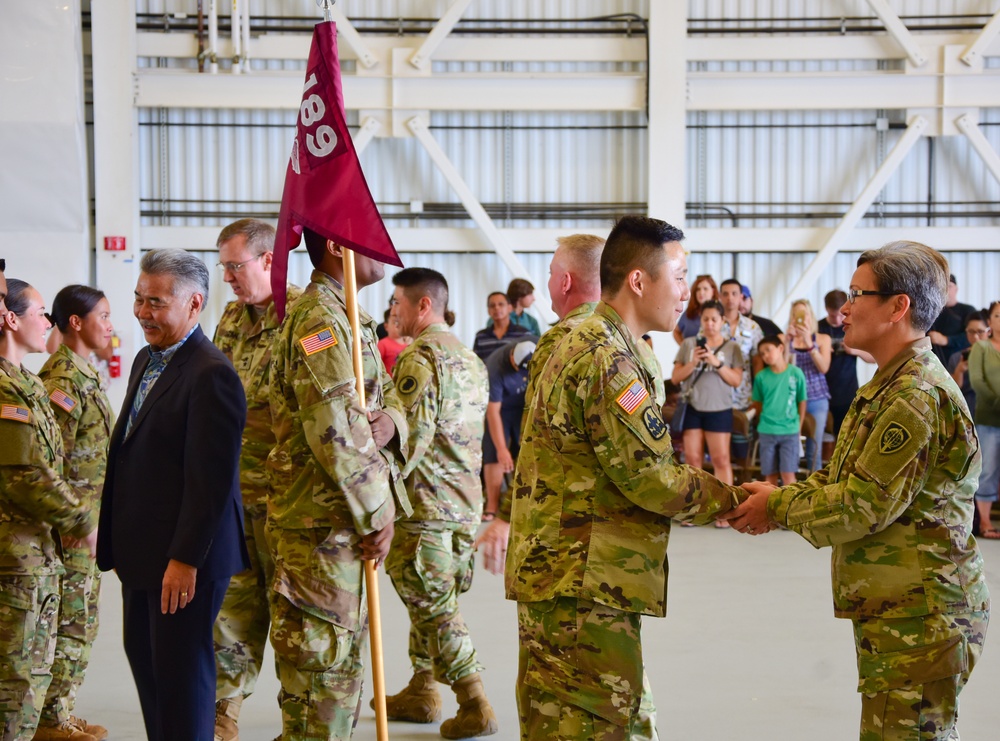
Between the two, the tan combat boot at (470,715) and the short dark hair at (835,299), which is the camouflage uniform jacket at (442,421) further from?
the short dark hair at (835,299)

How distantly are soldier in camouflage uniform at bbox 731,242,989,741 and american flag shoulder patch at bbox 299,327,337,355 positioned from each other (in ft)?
4.21

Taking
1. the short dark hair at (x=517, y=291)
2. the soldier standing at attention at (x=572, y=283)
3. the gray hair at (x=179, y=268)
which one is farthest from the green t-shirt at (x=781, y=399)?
the gray hair at (x=179, y=268)

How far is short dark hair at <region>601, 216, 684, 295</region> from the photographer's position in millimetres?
2650

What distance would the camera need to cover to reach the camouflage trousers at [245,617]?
144 inches

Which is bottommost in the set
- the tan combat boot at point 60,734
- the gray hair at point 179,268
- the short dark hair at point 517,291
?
the tan combat boot at point 60,734

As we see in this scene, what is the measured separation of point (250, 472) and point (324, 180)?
107 centimetres

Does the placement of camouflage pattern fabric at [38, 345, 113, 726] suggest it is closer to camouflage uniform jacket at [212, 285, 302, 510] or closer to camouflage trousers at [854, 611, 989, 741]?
camouflage uniform jacket at [212, 285, 302, 510]

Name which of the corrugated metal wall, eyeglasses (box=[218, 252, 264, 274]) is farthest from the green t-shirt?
eyeglasses (box=[218, 252, 264, 274])

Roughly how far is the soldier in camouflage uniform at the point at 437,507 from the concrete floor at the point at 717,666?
6.8 inches

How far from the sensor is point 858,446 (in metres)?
2.62

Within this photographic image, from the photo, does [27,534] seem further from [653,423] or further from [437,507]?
[653,423]

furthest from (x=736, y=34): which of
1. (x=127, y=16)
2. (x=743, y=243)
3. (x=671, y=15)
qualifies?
(x=127, y=16)

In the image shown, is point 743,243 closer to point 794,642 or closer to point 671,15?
point 671,15

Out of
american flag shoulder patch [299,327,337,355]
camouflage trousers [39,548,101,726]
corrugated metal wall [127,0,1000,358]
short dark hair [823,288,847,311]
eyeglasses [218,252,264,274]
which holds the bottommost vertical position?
camouflage trousers [39,548,101,726]
